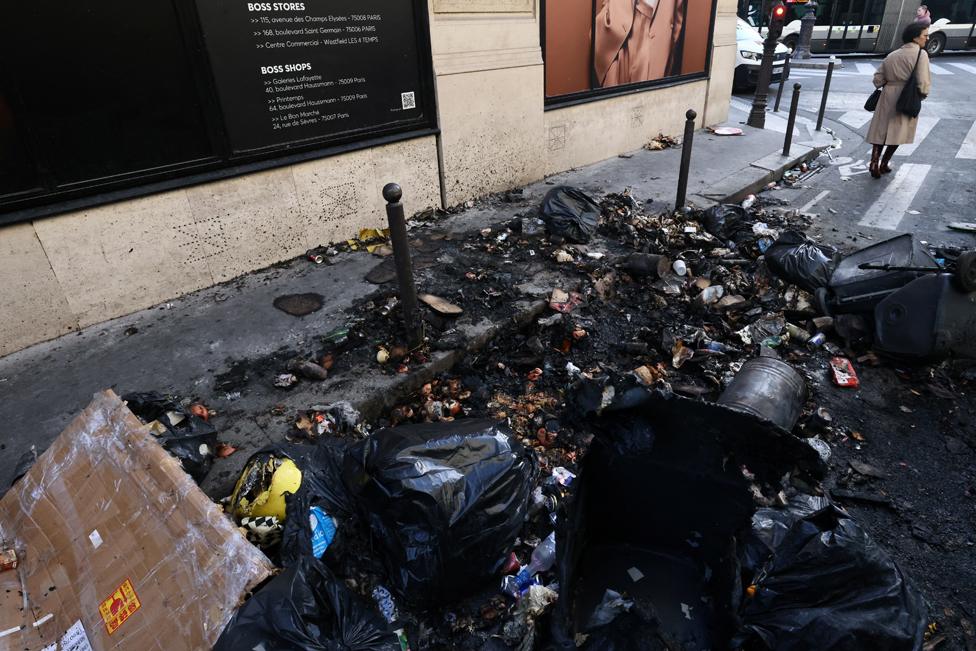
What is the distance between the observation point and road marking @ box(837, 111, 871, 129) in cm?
1151

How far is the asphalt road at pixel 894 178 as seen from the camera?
20.9 feet

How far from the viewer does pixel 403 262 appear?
348cm

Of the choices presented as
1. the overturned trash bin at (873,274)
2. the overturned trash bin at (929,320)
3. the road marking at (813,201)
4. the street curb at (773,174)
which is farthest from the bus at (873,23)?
the overturned trash bin at (929,320)

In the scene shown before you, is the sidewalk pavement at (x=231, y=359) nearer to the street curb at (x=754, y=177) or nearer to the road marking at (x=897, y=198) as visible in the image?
the street curb at (x=754, y=177)

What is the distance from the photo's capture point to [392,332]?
3959 mm

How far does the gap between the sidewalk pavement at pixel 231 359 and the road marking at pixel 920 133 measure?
26.3 ft

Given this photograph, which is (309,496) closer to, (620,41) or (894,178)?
(620,41)

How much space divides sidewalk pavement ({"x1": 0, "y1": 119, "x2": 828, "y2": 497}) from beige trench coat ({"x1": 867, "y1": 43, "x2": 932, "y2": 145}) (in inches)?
238

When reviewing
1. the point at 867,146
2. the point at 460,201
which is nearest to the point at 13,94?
the point at 460,201

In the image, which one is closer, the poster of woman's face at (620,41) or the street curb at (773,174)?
the street curb at (773,174)

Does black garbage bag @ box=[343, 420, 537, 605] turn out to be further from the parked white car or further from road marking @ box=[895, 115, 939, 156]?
the parked white car

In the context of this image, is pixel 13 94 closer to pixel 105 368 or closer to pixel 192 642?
pixel 105 368

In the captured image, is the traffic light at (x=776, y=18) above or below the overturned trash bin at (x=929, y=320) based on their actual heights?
above

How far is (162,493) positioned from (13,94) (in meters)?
3.08
